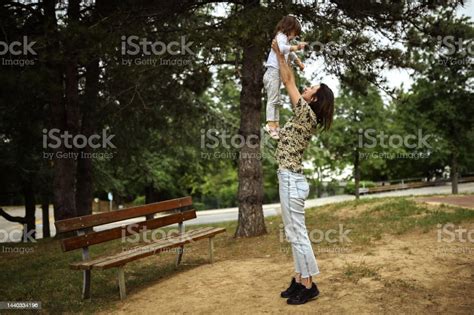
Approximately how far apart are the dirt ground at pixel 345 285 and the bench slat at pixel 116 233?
807 millimetres

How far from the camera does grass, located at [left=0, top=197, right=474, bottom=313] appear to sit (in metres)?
6.04

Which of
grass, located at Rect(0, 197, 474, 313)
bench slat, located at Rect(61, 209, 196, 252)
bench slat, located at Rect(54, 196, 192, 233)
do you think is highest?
bench slat, located at Rect(54, 196, 192, 233)

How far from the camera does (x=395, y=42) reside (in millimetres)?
9242

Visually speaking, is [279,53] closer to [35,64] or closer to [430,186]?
[35,64]

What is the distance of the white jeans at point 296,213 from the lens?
4.52 metres

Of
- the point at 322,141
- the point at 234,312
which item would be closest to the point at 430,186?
the point at 322,141

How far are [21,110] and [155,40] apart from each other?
455cm

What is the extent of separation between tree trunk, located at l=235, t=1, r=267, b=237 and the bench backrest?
167 centimetres

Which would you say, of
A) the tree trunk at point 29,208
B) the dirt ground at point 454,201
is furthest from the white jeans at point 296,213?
the tree trunk at point 29,208
